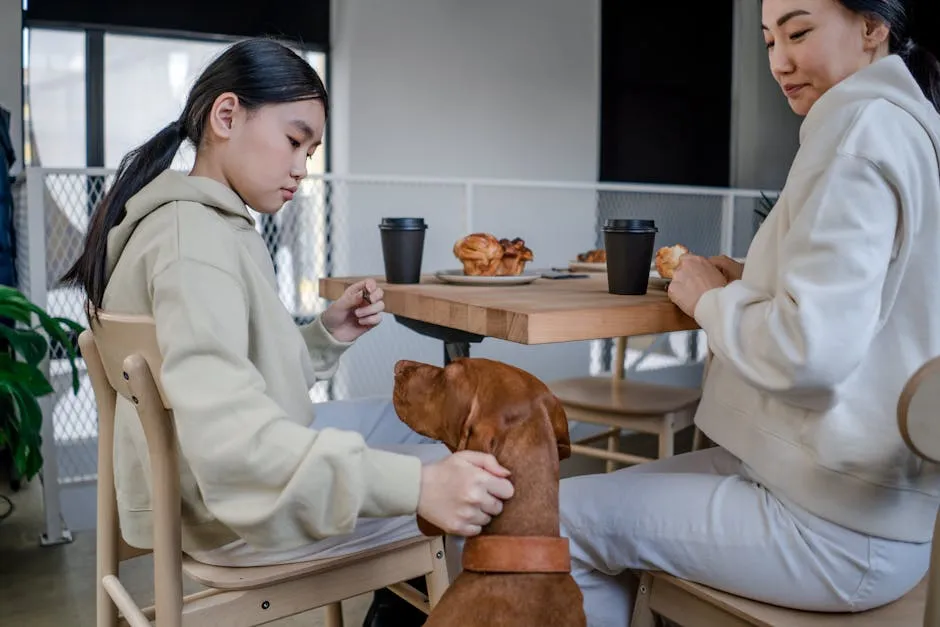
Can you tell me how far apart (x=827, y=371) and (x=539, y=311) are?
16.1 inches

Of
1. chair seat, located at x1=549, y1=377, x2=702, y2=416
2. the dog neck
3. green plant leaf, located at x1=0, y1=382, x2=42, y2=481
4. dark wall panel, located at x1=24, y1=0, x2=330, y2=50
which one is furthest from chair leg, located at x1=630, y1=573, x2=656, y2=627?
dark wall panel, located at x1=24, y1=0, x2=330, y2=50

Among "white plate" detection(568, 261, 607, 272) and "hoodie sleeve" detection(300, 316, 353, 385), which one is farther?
"white plate" detection(568, 261, 607, 272)

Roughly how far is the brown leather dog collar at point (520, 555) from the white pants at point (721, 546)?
0.27m

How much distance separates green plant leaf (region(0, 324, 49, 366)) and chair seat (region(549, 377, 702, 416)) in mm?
1630

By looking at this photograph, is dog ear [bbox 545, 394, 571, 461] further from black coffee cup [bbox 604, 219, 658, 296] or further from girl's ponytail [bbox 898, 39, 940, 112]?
girl's ponytail [bbox 898, 39, 940, 112]

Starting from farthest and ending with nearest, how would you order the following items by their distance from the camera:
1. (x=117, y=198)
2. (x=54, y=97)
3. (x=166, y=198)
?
1. (x=54, y=97)
2. (x=117, y=198)
3. (x=166, y=198)

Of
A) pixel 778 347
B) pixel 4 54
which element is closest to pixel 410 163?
pixel 4 54

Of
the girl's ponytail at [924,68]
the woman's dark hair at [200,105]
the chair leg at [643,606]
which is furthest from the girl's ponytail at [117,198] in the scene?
the girl's ponytail at [924,68]

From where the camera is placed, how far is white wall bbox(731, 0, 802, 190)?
19.7 feet

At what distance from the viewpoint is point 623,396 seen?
2.70 m

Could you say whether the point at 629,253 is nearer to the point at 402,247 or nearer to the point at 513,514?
the point at 402,247

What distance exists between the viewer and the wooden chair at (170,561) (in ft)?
3.45

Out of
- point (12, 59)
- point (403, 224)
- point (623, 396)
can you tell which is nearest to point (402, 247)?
point (403, 224)

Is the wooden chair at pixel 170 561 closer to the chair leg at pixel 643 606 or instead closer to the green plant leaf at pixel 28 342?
the chair leg at pixel 643 606
